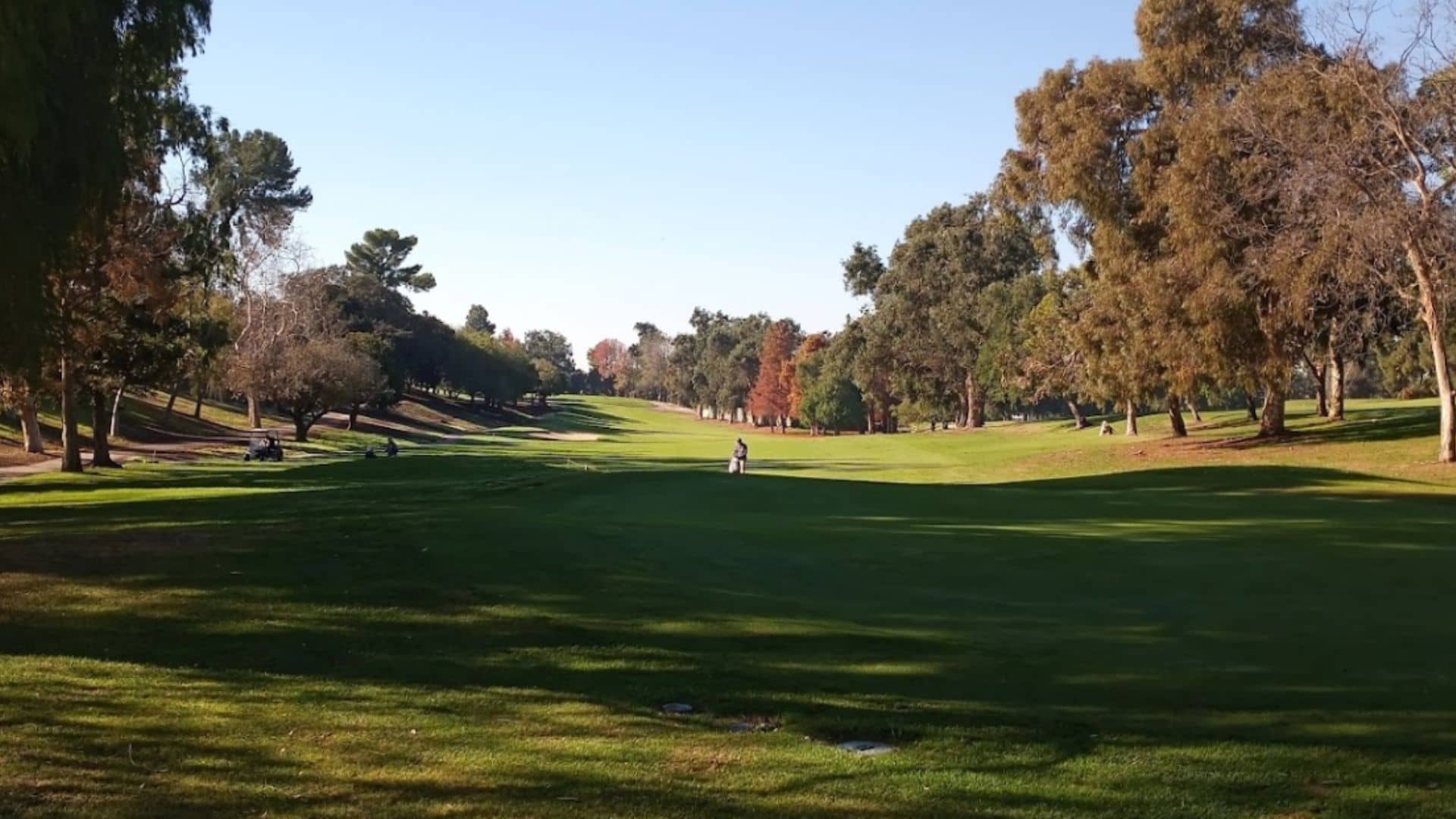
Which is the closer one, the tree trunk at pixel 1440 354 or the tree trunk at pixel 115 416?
the tree trunk at pixel 1440 354

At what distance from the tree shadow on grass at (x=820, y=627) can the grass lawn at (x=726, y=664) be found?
5 centimetres

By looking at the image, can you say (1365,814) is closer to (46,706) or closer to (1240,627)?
(1240,627)

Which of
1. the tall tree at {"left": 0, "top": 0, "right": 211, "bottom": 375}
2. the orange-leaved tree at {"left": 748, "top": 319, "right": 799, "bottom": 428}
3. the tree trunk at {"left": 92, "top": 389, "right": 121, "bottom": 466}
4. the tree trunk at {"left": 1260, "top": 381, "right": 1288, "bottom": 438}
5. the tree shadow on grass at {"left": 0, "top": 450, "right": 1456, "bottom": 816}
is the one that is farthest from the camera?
the orange-leaved tree at {"left": 748, "top": 319, "right": 799, "bottom": 428}

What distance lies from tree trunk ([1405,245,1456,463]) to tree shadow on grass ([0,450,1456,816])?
17918 millimetres

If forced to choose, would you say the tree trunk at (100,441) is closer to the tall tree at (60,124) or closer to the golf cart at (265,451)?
the golf cart at (265,451)

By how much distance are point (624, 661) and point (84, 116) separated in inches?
437

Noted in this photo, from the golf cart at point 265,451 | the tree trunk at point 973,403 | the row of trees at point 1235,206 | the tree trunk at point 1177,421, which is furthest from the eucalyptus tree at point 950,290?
the golf cart at point 265,451

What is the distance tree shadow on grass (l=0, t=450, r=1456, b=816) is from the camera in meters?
7.83

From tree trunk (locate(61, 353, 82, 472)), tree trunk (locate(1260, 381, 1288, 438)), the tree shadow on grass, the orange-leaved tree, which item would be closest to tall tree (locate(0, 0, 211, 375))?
the tree shadow on grass

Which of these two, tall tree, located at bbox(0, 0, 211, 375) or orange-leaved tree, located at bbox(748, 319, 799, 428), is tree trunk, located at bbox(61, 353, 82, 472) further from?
orange-leaved tree, located at bbox(748, 319, 799, 428)

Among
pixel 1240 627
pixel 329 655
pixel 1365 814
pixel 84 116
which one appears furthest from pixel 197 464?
pixel 1365 814

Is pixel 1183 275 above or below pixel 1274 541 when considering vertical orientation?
above

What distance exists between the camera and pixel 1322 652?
32.3 ft

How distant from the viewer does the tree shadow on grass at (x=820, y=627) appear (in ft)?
25.7
